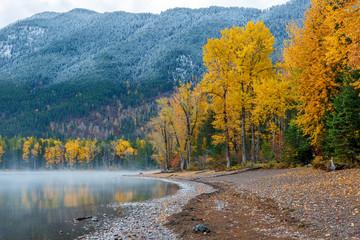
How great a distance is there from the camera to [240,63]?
28109 mm

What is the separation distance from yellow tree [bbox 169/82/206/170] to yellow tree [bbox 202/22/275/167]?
435 inches

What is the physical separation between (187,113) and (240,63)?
57.8 feet

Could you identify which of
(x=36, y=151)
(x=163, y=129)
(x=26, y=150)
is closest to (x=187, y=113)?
(x=163, y=129)

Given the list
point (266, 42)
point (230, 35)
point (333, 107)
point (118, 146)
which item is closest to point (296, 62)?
→ point (333, 107)

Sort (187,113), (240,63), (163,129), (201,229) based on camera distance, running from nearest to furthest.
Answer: (201,229) → (240,63) → (187,113) → (163,129)

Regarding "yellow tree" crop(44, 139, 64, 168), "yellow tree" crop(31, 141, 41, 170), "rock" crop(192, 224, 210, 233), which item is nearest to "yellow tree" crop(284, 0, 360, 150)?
"rock" crop(192, 224, 210, 233)

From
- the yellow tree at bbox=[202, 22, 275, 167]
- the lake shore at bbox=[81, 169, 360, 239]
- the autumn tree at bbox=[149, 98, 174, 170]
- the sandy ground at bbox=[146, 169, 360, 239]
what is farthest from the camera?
the autumn tree at bbox=[149, 98, 174, 170]

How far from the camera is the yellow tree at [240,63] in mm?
28234

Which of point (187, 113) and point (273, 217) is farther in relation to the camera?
point (187, 113)

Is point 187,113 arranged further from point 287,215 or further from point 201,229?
point 201,229

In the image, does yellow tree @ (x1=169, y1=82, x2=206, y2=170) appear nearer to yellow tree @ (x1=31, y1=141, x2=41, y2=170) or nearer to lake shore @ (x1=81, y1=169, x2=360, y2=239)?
lake shore @ (x1=81, y1=169, x2=360, y2=239)

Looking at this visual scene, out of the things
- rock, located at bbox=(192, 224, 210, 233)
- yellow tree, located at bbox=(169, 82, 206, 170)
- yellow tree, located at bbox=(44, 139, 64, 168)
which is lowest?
rock, located at bbox=(192, 224, 210, 233)

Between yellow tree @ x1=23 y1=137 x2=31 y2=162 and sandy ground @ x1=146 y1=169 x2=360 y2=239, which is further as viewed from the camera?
yellow tree @ x1=23 y1=137 x2=31 y2=162

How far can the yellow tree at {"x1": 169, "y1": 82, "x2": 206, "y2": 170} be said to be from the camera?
42.8 metres
